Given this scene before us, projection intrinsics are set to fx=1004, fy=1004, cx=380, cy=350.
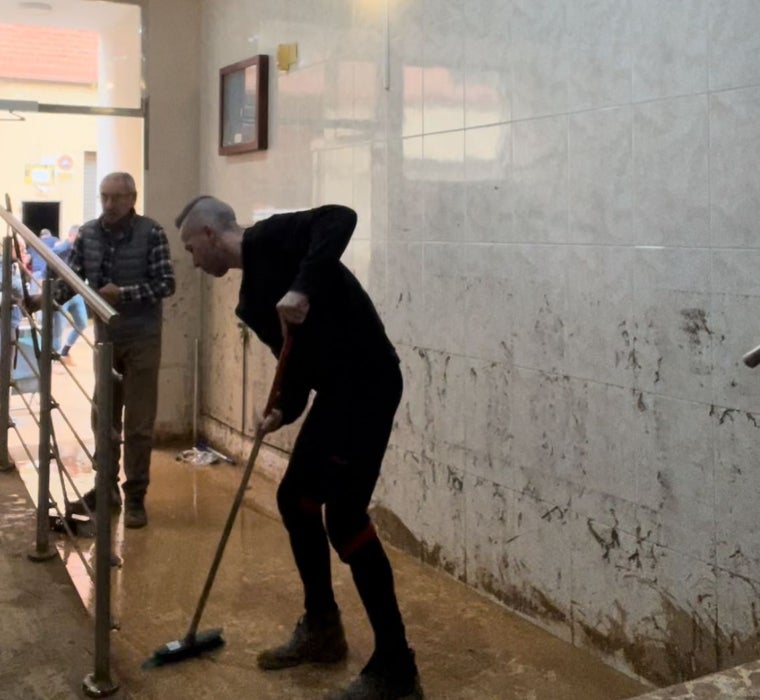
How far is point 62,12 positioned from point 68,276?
3849mm

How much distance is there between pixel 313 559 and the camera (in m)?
2.96

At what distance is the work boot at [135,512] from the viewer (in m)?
4.54

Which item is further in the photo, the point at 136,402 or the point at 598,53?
the point at 136,402


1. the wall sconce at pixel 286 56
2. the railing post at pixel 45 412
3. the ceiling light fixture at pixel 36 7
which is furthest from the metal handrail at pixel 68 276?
the ceiling light fixture at pixel 36 7

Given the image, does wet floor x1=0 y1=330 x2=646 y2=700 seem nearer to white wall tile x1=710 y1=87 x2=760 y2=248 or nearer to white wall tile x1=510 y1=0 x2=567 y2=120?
white wall tile x1=710 y1=87 x2=760 y2=248

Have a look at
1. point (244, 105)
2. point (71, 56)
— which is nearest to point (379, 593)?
point (244, 105)

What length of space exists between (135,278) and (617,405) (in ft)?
7.58

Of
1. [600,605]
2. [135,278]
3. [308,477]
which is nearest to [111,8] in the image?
[135,278]

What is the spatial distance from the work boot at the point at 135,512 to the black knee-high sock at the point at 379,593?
2071mm

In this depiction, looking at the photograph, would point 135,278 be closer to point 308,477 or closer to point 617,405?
point 308,477

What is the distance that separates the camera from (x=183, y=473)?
18.5 feet

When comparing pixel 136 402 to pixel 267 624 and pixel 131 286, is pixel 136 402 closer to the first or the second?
pixel 131 286

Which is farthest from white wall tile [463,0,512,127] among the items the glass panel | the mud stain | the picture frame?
the glass panel

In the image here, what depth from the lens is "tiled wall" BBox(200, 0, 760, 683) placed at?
2697mm
